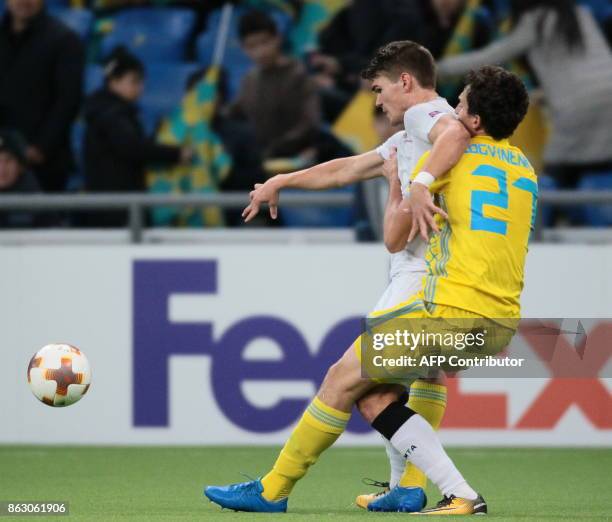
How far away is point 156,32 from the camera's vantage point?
490 inches

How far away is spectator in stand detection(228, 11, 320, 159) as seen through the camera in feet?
37.1

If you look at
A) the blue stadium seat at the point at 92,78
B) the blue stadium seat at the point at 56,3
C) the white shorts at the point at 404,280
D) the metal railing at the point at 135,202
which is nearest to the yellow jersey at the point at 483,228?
the white shorts at the point at 404,280

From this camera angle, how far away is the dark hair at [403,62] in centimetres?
623

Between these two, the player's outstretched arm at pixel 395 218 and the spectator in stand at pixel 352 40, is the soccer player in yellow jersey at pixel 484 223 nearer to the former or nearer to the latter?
the player's outstretched arm at pixel 395 218

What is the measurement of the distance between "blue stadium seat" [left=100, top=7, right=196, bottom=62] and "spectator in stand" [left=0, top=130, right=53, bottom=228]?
1.89 meters

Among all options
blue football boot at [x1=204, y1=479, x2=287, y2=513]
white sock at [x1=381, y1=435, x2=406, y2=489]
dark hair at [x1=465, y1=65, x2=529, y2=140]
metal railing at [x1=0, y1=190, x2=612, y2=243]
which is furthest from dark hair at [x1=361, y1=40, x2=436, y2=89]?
metal railing at [x1=0, y1=190, x2=612, y2=243]

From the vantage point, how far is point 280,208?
36.0 feet

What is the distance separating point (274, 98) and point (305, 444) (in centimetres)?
558

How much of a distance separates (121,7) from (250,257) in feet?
11.6

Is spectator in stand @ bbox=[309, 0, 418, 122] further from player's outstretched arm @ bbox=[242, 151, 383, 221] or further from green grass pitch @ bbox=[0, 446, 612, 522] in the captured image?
player's outstretched arm @ bbox=[242, 151, 383, 221]

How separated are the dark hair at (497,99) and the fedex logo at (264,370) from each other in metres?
3.96

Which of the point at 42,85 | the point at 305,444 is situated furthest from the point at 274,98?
the point at 305,444

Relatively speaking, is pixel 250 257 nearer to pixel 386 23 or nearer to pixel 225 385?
pixel 225 385

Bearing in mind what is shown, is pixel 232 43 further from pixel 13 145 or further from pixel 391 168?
pixel 391 168
